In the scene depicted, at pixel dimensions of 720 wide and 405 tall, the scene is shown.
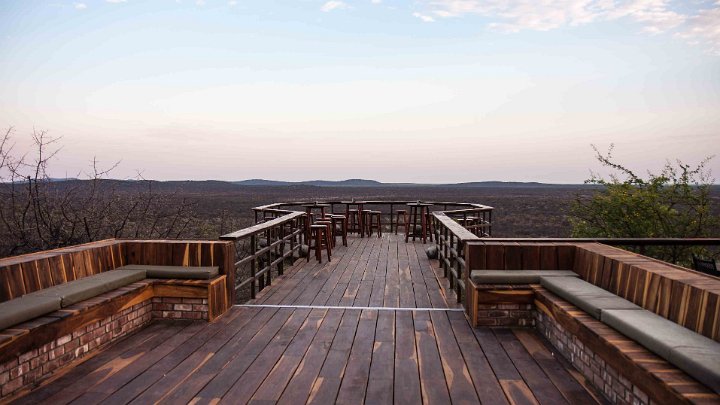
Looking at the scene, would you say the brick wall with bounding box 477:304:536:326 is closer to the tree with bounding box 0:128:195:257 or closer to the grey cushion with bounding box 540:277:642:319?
the grey cushion with bounding box 540:277:642:319

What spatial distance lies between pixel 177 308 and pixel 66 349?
1.07 meters

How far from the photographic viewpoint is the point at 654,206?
10.0m

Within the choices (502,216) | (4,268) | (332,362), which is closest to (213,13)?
(4,268)

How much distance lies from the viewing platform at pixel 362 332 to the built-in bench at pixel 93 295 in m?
0.01

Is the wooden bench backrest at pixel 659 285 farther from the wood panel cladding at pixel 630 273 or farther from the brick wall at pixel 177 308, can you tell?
the brick wall at pixel 177 308

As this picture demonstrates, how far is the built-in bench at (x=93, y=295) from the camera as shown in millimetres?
2646

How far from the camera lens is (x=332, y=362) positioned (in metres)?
2.98

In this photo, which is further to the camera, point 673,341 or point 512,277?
point 512,277

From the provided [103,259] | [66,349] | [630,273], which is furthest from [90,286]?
[630,273]

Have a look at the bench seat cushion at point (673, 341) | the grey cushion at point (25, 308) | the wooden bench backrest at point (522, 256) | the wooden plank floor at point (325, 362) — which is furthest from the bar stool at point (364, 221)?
the bench seat cushion at point (673, 341)

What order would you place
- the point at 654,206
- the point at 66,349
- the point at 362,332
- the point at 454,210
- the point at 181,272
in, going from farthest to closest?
the point at 654,206
the point at 454,210
the point at 181,272
the point at 362,332
the point at 66,349

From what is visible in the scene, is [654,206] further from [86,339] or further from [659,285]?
[86,339]

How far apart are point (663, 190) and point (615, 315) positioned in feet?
32.6

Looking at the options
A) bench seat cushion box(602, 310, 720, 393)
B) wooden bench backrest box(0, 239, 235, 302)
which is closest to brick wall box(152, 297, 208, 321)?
wooden bench backrest box(0, 239, 235, 302)
